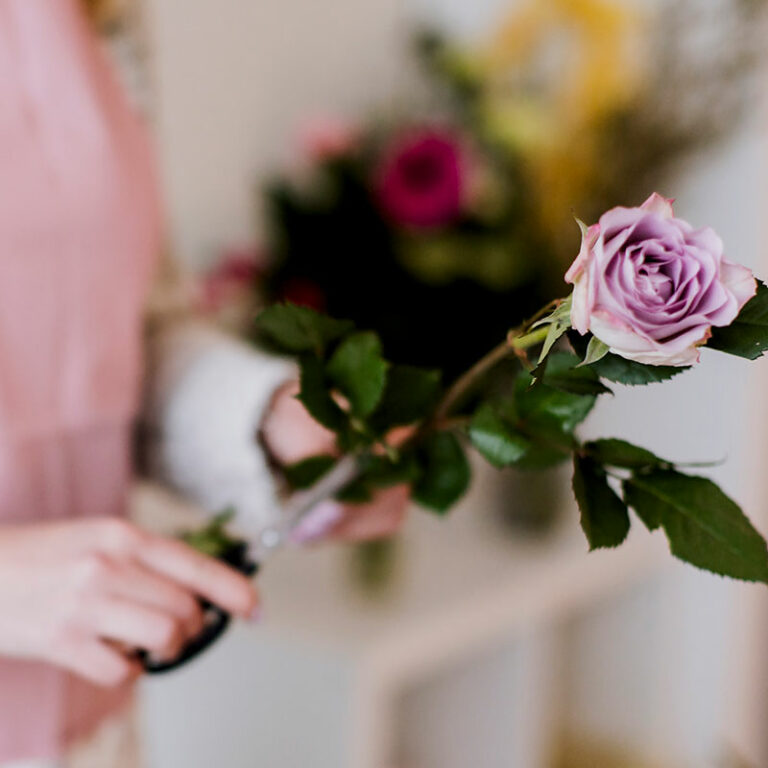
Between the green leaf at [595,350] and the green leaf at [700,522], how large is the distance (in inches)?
3.7

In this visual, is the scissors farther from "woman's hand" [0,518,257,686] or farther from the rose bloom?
the rose bloom

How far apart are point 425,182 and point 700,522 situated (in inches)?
35.0

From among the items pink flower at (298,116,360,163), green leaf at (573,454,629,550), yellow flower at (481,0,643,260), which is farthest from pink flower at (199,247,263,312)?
green leaf at (573,454,629,550)

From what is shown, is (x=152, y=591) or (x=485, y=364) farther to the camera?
(x=152, y=591)

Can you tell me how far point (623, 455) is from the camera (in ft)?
1.13

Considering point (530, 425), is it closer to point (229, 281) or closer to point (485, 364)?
point (485, 364)

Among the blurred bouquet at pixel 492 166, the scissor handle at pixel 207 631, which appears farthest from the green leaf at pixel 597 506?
the blurred bouquet at pixel 492 166

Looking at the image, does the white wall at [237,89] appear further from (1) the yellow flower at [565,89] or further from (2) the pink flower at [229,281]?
(1) the yellow flower at [565,89]

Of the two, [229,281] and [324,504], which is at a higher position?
[229,281]

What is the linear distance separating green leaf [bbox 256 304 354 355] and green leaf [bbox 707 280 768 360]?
15 centimetres

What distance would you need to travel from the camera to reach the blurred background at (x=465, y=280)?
3.79ft

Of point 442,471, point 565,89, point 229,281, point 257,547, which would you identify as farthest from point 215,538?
point 565,89

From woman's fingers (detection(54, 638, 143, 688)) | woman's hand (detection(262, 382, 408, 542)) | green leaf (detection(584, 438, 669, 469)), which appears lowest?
woman's fingers (detection(54, 638, 143, 688))

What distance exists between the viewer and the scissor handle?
48 cm
